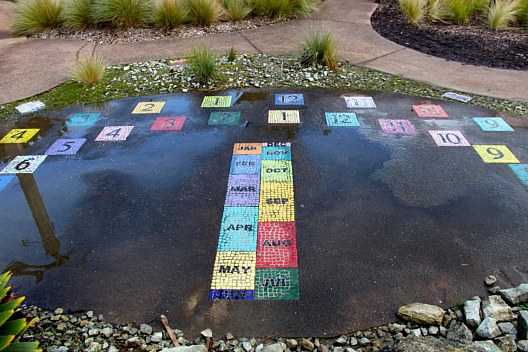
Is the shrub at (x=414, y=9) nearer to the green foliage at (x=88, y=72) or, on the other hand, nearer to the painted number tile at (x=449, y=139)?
the painted number tile at (x=449, y=139)

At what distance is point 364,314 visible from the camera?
282 centimetres

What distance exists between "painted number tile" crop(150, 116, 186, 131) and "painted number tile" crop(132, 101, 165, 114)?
25cm

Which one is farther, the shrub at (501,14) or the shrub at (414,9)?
the shrub at (414,9)

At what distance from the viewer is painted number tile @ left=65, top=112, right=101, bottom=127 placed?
5125mm

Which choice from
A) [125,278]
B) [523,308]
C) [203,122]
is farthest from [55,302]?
[523,308]

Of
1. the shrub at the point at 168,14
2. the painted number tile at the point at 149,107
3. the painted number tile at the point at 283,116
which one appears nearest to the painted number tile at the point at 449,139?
the painted number tile at the point at 283,116

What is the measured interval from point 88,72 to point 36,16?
3.39 metres

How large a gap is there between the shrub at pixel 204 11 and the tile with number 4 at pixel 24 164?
4.76 meters

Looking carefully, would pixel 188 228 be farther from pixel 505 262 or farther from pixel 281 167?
pixel 505 262

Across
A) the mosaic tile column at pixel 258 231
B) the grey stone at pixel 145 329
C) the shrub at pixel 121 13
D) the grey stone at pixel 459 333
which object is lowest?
the grey stone at pixel 459 333

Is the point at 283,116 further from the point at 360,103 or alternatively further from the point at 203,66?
the point at 203,66

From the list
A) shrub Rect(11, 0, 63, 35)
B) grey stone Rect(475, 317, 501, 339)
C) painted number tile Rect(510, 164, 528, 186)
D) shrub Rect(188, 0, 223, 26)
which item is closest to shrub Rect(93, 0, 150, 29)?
shrub Rect(188, 0, 223, 26)

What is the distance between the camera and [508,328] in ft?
8.75

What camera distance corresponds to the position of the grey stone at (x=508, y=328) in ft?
8.69
